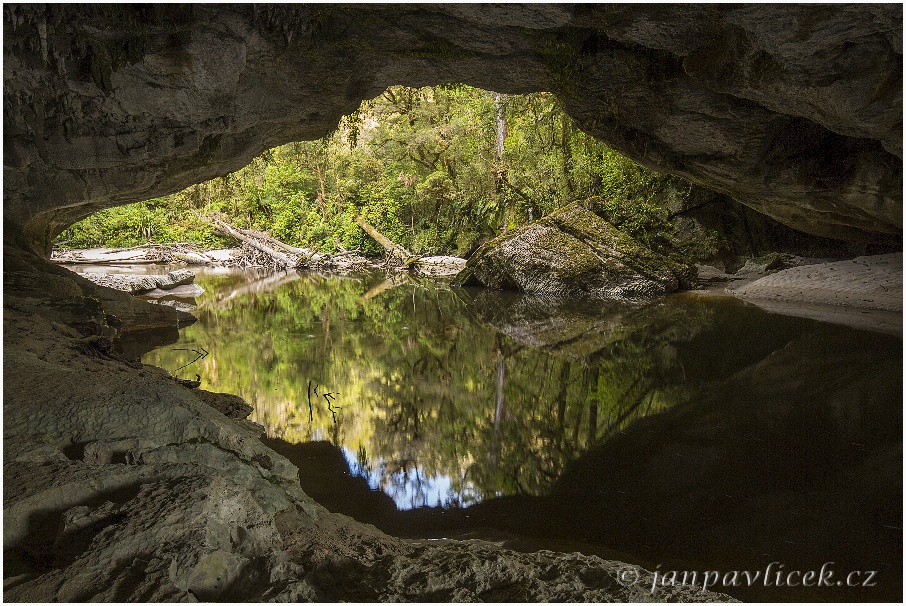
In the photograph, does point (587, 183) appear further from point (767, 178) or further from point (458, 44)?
point (458, 44)

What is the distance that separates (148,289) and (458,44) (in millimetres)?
9777

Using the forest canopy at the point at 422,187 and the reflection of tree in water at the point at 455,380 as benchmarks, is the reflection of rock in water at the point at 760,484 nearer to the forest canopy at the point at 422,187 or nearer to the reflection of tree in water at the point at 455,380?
the reflection of tree in water at the point at 455,380

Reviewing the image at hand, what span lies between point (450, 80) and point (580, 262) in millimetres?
7620

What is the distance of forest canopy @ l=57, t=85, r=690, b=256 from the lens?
45.1ft

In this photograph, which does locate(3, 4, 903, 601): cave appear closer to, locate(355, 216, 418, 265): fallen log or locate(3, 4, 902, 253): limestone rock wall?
locate(3, 4, 902, 253): limestone rock wall

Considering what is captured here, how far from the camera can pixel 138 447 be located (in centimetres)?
260

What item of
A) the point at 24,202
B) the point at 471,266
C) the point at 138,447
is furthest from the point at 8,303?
the point at 471,266

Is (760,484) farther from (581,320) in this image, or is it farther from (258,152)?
(258,152)

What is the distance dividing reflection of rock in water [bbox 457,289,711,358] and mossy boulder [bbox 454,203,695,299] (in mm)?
950

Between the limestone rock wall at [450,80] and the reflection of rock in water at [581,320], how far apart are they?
2.28 m

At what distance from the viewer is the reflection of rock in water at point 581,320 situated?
719cm

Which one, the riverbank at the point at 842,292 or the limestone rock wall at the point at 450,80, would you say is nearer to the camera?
the limestone rock wall at the point at 450,80

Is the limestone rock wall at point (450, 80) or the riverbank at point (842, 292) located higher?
the limestone rock wall at point (450, 80)

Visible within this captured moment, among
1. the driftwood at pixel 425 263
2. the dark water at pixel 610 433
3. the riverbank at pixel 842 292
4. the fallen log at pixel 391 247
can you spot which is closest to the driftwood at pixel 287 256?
the fallen log at pixel 391 247
